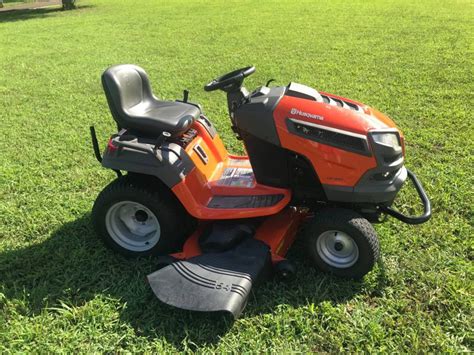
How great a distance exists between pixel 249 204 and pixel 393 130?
0.89 metres

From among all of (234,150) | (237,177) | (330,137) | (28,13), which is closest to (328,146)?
(330,137)

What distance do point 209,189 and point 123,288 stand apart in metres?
0.77

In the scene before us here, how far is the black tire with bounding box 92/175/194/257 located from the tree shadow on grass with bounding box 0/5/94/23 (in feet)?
46.6

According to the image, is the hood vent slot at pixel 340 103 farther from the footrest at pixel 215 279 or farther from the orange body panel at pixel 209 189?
the footrest at pixel 215 279

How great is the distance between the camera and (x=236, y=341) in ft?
7.33

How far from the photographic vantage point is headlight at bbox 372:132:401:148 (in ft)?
7.68

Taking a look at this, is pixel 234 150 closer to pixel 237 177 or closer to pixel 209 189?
pixel 237 177

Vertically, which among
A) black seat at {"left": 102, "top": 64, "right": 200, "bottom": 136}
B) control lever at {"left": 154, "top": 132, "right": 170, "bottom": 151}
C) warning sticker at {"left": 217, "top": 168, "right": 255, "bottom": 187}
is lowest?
warning sticker at {"left": 217, "top": 168, "right": 255, "bottom": 187}

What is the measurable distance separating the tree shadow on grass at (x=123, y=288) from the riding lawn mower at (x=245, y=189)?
102 mm

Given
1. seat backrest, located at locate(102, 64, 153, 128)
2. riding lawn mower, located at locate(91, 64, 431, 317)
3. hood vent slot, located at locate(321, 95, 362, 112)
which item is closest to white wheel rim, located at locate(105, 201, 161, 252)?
riding lawn mower, located at locate(91, 64, 431, 317)

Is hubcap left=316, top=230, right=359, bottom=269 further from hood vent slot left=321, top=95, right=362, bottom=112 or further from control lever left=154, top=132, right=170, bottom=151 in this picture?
control lever left=154, top=132, right=170, bottom=151

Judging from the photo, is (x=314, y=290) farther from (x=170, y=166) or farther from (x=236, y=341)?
(x=170, y=166)

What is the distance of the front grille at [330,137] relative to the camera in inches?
92.3

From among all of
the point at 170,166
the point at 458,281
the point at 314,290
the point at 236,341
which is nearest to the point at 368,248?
the point at 314,290
